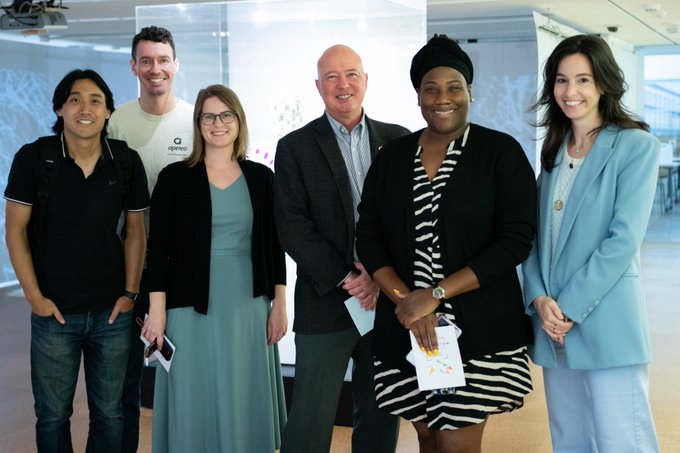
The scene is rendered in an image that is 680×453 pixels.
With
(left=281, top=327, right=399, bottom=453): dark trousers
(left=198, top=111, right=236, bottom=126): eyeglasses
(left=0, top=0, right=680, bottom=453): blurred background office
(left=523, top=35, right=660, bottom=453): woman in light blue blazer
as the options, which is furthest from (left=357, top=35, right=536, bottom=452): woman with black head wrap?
(left=0, top=0, right=680, bottom=453): blurred background office

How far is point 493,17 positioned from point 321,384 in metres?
7.77

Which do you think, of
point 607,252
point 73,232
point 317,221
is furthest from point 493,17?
point 607,252

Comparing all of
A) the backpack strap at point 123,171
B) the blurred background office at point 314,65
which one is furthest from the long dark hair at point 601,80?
the blurred background office at point 314,65

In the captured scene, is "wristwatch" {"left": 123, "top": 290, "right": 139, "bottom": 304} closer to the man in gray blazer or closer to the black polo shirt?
the black polo shirt

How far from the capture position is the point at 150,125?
3764mm

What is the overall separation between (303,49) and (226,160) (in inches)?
59.2

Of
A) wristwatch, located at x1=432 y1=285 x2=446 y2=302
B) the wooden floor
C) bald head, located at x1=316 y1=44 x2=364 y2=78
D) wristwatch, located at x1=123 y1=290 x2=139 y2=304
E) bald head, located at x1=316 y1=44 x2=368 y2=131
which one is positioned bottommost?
the wooden floor

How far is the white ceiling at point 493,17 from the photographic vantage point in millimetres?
9055

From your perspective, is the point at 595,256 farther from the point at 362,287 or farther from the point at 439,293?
the point at 362,287

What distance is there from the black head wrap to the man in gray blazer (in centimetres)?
56

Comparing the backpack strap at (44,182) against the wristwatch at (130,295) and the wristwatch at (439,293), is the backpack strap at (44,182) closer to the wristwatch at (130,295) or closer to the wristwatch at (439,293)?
the wristwatch at (130,295)

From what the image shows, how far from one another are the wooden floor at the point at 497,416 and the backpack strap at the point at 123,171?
1.54 metres

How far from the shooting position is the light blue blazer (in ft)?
8.34

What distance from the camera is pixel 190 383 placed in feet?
10.9
